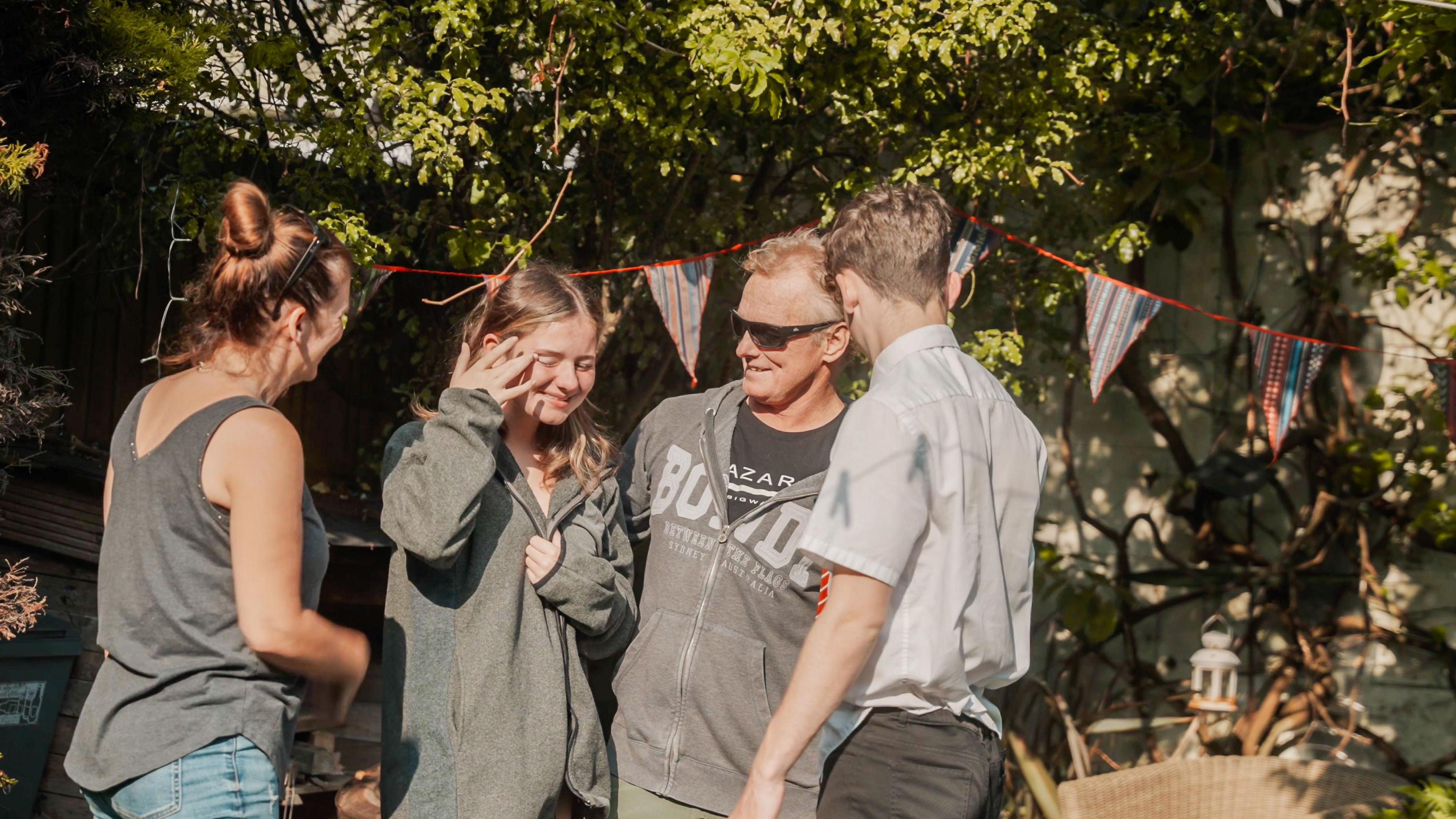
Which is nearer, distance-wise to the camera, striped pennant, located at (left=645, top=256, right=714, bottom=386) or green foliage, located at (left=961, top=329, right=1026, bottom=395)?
striped pennant, located at (left=645, top=256, right=714, bottom=386)

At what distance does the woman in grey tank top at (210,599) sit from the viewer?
1.72m

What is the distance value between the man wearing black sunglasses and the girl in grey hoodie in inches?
3.9

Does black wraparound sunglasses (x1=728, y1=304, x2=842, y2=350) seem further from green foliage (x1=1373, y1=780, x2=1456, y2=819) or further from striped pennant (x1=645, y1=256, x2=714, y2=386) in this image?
green foliage (x1=1373, y1=780, x2=1456, y2=819)

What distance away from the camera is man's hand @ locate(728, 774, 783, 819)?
181cm

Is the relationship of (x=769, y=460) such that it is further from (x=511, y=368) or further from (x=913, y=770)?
(x=913, y=770)

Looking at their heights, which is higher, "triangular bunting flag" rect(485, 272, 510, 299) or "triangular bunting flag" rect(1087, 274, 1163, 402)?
"triangular bunting flag" rect(1087, 274, 1163, 402)

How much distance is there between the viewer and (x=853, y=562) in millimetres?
1794

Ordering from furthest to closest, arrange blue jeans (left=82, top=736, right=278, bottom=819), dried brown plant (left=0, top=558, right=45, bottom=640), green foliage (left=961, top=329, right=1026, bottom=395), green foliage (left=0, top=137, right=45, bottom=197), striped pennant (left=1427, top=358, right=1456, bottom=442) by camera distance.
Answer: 1. green foliage (left=961, top=329, right=1026, bottom=395)
2. striped pennant (left=1427, top=358, right=1456, bottom=442)
3. dried brown plant (left=0, top=558, right=45, bottom=640)
4. green foliage (left=0, top=137, right=45, bottom=197)
5. blue jeans (left=82, top=736, right=278, bottom=819)

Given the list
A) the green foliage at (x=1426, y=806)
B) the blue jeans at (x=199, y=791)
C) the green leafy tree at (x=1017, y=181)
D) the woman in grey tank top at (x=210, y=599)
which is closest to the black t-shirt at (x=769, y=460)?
the woman in grey tank top at (x=210, y=599)

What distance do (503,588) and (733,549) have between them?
46 cm

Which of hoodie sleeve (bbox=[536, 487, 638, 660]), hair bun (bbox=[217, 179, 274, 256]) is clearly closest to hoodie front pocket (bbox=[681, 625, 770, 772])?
hoodie sleeve (bbox=[536, 487, 638, 660])

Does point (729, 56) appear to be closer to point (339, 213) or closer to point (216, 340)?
point (339, 213)

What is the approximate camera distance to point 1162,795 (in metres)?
4.27

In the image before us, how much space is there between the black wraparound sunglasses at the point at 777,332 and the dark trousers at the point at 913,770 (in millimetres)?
862
